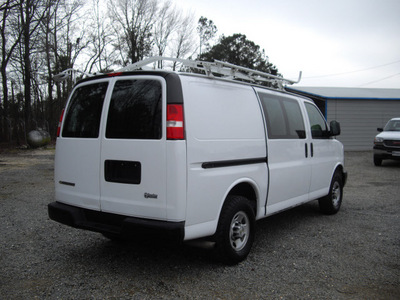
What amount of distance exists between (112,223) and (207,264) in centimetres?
116

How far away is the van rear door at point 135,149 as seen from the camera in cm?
323


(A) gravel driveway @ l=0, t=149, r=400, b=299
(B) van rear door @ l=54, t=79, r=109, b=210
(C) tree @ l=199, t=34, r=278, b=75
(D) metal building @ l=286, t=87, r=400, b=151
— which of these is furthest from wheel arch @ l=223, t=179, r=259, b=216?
(C) tree @ l=199, t=34, r=278, b=75

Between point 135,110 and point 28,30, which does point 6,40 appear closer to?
point 28,30

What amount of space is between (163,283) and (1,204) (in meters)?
4.96

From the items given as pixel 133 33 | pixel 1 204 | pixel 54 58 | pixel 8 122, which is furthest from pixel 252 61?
pixel 1 204

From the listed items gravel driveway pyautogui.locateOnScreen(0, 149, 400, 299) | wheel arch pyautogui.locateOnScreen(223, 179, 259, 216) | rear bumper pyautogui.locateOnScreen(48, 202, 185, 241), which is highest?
wheel arch pyautogui.locateOnScreen(223, 179, 259, 216)

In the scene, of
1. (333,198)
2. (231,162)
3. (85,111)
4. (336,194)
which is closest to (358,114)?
(336,194)

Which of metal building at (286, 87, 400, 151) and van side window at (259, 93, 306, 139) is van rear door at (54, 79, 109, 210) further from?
metal building at (286, 87, 400, 151)

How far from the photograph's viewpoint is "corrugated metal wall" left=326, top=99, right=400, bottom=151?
67.8ft

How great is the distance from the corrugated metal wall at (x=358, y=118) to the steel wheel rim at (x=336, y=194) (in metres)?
15.1

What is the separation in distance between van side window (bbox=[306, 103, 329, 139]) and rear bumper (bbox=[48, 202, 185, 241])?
10.7 ft

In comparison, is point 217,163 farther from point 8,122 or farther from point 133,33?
point 133,33

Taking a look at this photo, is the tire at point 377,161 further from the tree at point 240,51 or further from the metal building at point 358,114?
the tree at point 240,51

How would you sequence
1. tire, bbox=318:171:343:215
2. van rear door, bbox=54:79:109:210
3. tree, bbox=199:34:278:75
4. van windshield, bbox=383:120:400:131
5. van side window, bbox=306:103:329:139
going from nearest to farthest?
van rear door, bbox=54:79:109:210
van side window, bbox=306:103:329:139
tire, bbox=318:171:343:215
van windshield, bbox=383:120:400:131
tree, bbox=199:34:278:75
